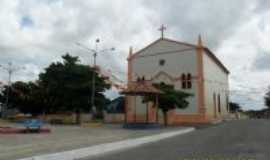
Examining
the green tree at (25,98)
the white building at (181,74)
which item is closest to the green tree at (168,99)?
the white building at (181,74)

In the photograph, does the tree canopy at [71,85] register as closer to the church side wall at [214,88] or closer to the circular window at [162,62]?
the circular window at [162,62]

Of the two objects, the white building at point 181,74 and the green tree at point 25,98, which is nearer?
the white building at point 181,74

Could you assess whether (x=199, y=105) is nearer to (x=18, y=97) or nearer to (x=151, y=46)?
(x=151, y=46)

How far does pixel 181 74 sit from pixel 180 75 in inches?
7.1

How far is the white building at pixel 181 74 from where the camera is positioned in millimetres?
43594

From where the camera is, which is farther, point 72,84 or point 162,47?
point 162,47

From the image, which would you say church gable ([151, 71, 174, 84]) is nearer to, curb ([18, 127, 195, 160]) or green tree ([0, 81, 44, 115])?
green tree ([0, 81, 44, 115])

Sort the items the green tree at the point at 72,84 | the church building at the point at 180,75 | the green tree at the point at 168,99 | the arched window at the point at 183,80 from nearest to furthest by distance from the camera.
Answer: the green tree at the point at 168,99, the green tree at the point at 72,84, the church building at the point at 180,75, the arched window at the point at 183,80

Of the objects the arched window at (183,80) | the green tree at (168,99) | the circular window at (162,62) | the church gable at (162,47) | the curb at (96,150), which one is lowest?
the curb at (96,150)

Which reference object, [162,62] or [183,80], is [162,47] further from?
[183,80]

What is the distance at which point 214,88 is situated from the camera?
168ft

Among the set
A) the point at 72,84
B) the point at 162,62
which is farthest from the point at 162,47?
the point at 72,84

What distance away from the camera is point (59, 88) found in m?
40.1

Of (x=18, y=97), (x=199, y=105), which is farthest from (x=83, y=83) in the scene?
(x=18, y=97)
